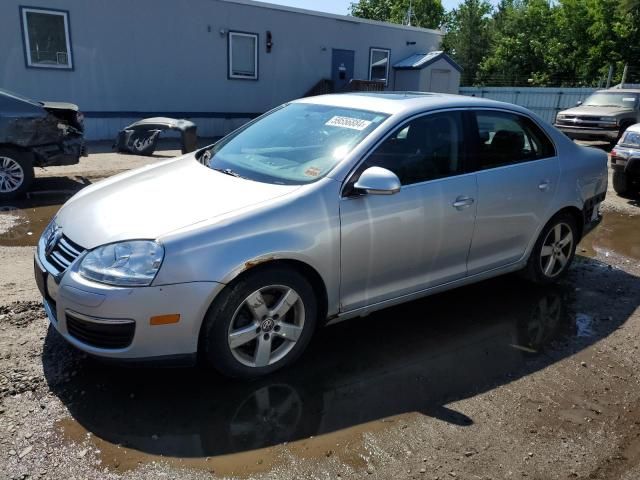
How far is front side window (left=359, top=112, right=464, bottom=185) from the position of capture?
12.0ft

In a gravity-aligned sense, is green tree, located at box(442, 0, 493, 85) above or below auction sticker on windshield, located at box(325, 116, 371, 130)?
above

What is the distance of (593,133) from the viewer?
1565 centimetres

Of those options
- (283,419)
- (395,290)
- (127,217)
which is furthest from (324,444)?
(127,217)

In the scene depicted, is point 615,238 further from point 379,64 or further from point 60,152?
point 379,64

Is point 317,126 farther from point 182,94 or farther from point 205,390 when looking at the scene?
point 182,94

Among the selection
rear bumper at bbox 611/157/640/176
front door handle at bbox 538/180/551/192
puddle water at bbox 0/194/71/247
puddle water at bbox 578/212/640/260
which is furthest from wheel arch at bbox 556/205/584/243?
puddle water at bbox 0/194/71/247

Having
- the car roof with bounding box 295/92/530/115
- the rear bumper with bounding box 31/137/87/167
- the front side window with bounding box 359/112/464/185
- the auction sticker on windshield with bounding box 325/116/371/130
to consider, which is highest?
the car roof with bounding box 295/92/530/115

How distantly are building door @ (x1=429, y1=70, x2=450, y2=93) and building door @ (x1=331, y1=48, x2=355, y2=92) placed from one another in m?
3.33

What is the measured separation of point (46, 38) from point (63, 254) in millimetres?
12327

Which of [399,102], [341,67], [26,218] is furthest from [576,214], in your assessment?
[341,67]

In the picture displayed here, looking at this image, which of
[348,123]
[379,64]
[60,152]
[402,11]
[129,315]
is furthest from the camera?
[402,11]

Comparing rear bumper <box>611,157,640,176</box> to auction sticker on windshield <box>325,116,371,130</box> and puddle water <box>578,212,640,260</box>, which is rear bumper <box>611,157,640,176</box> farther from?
auction sticker on windshield <box>325,116,371,130</box>

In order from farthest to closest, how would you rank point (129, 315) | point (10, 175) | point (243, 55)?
1. point (243, 55)
2. point (10, 175)
3. point (129, 315)

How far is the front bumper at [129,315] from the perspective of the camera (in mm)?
2855
